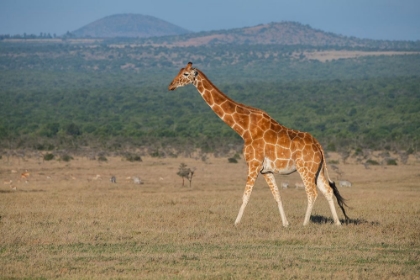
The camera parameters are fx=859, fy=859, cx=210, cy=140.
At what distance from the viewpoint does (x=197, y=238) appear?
12.6 meters

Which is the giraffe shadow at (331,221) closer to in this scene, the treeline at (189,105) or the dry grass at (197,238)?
the dry grass at (197,238)

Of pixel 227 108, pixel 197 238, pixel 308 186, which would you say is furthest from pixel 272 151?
pixel 197 238

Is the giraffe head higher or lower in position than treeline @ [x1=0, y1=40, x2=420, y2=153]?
higher

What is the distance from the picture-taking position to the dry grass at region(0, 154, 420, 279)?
10062mm

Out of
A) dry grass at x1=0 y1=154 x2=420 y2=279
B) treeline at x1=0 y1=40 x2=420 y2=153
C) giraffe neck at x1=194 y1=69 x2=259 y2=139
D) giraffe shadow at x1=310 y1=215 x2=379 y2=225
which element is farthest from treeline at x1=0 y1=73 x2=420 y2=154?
giraffe neck at x1=194 y1=69 x2=259 y2=139

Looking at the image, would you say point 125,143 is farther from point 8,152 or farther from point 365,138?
point 365,138

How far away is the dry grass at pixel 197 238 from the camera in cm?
1006

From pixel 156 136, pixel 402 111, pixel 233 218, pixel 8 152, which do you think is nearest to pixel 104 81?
pixel 402 111

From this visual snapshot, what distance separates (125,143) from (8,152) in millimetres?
9882

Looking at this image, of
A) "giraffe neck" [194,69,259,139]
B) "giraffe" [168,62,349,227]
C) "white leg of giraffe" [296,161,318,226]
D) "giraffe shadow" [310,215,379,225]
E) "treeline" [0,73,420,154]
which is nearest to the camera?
"giraffe" [168,62,349,227]

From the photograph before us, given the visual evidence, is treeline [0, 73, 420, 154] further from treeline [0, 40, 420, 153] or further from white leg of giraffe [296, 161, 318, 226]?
white leg of giraffe [296, 161, 318, 226]

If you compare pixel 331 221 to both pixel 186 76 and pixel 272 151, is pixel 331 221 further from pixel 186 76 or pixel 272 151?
pixel 186 76

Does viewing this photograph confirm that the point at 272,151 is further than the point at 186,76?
No

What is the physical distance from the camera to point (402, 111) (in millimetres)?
80438
